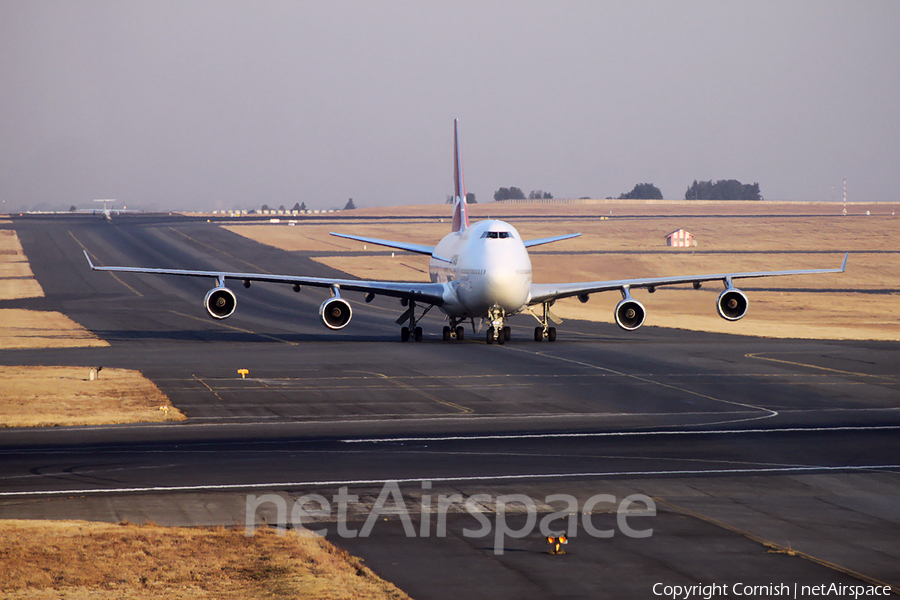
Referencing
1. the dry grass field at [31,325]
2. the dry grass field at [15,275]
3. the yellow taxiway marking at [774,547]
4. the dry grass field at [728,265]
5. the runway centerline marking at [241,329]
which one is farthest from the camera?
the dry grass field at [15,275]

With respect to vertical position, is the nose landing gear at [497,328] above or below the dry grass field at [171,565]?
above

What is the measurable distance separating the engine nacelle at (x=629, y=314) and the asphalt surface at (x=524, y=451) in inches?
64.4

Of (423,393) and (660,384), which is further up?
(423,393)

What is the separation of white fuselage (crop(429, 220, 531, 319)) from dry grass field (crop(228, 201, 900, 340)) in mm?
23666

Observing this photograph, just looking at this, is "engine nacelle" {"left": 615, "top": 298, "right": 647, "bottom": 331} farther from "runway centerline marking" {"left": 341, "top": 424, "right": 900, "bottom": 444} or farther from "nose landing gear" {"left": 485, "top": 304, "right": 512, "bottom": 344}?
"runway centerline marking" {"left": 341, "top": 424, "right": 900, "bottom": 444}

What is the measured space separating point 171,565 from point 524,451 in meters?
13.8

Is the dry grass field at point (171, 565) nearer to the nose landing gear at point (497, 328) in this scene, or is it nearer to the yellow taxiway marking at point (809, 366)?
the yellow taxiway marking at point (809, 366)

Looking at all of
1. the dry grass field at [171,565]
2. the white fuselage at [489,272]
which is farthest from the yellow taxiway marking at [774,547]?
the white fuselage at [489,272]

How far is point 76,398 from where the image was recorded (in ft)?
130

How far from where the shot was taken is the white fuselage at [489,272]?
52906 mm

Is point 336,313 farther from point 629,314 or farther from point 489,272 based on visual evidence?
point 629,314

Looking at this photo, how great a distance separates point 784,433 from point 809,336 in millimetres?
37453

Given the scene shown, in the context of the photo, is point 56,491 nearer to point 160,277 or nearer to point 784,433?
point 784,433

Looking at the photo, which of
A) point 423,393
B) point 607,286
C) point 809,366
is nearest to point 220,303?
point 423,393
